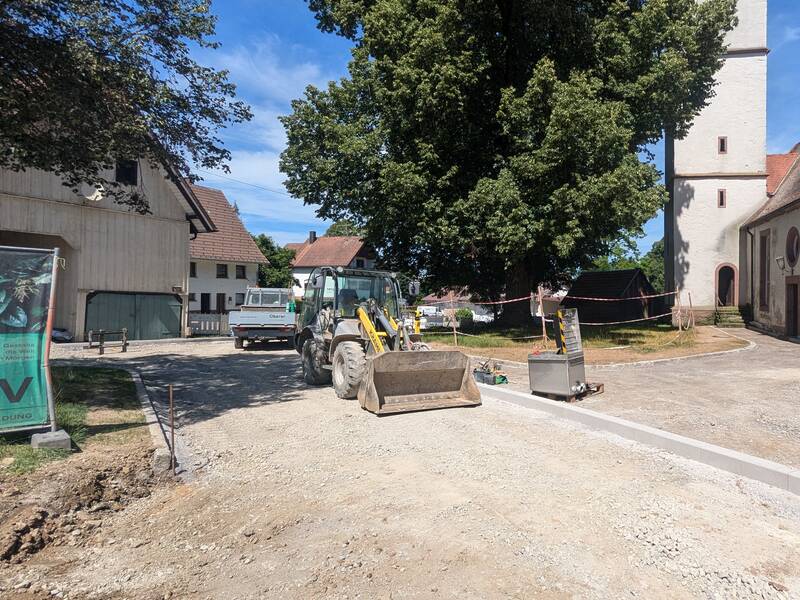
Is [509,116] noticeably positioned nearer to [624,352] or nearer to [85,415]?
[624,352]

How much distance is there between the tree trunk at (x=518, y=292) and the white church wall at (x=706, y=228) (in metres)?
10.4

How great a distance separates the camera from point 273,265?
48219mm

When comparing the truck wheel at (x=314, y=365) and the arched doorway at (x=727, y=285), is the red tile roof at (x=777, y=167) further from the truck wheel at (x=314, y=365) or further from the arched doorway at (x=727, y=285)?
the truck wheel at (x=314, y=365)

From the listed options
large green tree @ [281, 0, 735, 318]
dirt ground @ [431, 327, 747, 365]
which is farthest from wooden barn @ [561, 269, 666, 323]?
dirt ground @ [431, 327, 747, 365]

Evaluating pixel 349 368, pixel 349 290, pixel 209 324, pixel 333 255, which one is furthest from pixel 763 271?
pixel 333 255

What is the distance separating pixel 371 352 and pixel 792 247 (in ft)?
66.4

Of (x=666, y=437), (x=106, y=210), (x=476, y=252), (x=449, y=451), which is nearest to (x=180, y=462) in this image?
(x=449, y=451)

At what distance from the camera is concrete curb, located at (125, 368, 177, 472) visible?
240 inches

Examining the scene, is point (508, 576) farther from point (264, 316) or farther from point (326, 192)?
point (326, 192)

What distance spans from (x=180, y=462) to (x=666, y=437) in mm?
6066

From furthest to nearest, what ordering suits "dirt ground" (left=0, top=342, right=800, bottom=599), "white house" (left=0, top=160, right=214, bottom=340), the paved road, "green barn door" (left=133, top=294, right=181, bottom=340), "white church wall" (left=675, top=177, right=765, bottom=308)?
"white church wall" (left=675, top=177, right=765, bottom=308) → "green barn door" (left=133, top=294, right=181, bottom=340) → "white house" (left=0, top=160, right=214, bottom=340) → the paved road → "dirt ground" (left=0, top=342, right=800, bottom=599)

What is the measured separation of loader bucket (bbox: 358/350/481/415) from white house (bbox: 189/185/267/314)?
30060 millimetres

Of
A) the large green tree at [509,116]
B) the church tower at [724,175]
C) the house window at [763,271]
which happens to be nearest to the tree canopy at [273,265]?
the large green tree at [509,116]

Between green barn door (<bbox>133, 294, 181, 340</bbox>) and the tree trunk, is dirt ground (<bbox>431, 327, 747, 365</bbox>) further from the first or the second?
green barn door (<bbox>133, 294, 181, 340</bbox>)
